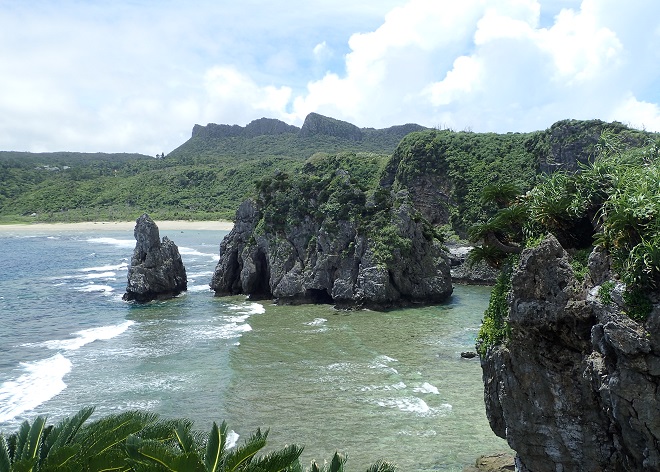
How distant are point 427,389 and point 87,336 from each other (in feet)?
82.9

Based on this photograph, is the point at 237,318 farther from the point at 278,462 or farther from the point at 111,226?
the point at 111,226

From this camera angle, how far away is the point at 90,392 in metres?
27.2

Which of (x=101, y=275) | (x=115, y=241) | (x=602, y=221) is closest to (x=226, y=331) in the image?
(x=602, y=221)

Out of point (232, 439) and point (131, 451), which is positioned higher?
point (131, 451)

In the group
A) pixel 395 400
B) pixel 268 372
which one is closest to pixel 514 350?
pixel 395 400

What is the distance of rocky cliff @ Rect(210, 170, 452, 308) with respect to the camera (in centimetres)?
4775

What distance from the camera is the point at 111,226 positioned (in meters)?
138

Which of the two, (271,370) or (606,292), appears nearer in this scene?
(606,292)

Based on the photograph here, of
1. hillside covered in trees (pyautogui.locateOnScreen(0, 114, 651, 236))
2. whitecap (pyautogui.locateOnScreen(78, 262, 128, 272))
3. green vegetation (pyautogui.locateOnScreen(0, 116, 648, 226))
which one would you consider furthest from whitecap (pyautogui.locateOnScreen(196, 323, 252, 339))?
whitecap (pyautogui.locateOnScreen(78, 262, 128, 272))

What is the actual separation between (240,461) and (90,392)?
19.5m

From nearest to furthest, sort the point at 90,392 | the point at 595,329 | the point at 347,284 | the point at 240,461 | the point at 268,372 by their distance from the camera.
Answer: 1. the point at 240,461
2. the point at 595,329
3. the point at 90,392
4. the point at 268,372
5. the point at 347,284

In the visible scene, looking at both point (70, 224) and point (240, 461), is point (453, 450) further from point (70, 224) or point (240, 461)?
point (70, 224)

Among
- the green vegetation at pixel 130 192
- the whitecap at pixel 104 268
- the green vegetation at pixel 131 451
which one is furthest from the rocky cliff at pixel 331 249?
the green vegetation at pixel 130 192

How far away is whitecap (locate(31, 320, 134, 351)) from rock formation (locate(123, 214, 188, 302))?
877 cm
